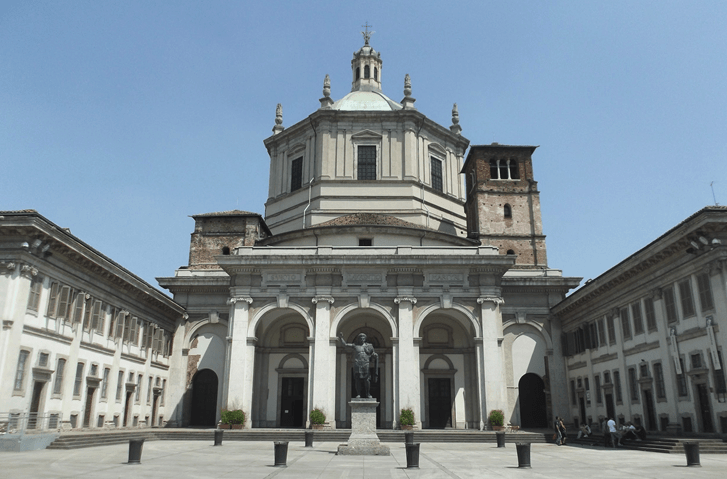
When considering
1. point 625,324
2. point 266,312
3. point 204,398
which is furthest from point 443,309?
point 204,398

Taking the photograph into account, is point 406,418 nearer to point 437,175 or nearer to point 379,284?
point 379,284

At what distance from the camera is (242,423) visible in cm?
3023

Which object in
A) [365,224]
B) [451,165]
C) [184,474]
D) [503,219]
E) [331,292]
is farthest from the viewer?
[451,165]

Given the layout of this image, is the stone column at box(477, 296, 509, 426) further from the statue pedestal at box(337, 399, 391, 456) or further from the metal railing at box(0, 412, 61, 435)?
the metal railing at box(0, 412, 61, 435)

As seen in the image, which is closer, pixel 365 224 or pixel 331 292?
pixel 331 292

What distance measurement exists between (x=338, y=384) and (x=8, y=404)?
57.8 feet

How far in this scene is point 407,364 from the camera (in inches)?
1232

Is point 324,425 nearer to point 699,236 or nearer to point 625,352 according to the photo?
point 625,352

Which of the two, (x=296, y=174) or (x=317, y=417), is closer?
(x=317, y=417)

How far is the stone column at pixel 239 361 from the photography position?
31.0 metres

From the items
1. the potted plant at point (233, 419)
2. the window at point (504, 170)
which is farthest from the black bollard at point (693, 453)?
the window at point (504, 170)

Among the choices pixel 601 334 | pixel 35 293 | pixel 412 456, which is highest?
pixel 35 293

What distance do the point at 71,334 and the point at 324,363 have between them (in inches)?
479

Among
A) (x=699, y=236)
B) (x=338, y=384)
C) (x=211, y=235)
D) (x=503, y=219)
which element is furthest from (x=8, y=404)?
(x=503, y=219)
